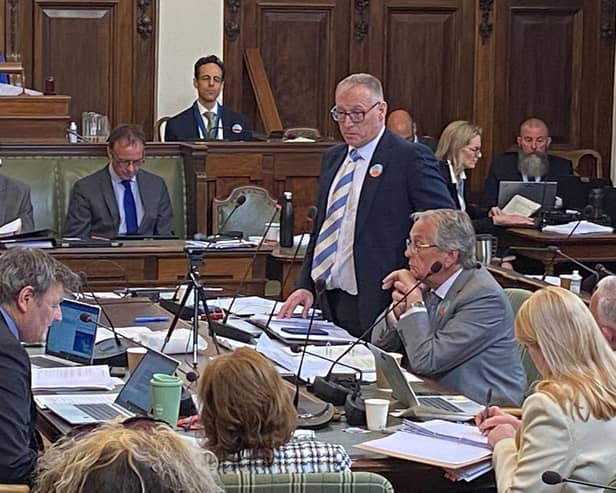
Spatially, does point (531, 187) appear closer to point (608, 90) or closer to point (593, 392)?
point (608, 90)

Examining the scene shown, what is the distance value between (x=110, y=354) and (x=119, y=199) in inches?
137

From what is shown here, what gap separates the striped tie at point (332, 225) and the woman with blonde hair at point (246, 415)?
2.36 meters

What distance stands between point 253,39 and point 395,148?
202 inches

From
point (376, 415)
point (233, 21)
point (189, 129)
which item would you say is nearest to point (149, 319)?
point (376, 415)

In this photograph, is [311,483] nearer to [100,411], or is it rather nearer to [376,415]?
[376,415]

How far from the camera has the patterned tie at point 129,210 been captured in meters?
7.64

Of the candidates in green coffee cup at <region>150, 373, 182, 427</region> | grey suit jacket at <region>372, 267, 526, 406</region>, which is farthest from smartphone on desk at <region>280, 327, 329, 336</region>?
green coffee cup at <region>150, 373, 182, 427</region>

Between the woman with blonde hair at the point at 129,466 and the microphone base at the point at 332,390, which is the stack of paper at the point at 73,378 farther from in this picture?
the woman with blonde hair at the point at 129,466

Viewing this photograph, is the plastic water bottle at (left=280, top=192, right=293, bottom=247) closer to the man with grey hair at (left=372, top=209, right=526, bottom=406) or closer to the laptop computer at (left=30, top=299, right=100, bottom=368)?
the man with grey hair at (left=372, top=209, right=526, bottom=406)

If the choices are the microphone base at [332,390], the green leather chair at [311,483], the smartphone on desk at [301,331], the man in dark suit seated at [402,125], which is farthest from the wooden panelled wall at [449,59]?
the green leather chair at [311,483]

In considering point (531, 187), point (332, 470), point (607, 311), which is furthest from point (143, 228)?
point (332, 470)

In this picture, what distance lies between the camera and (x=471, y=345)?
414 cm

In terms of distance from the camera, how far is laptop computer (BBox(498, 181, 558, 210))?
8273 mm

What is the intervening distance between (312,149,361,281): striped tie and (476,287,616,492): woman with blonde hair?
81.7 inches
